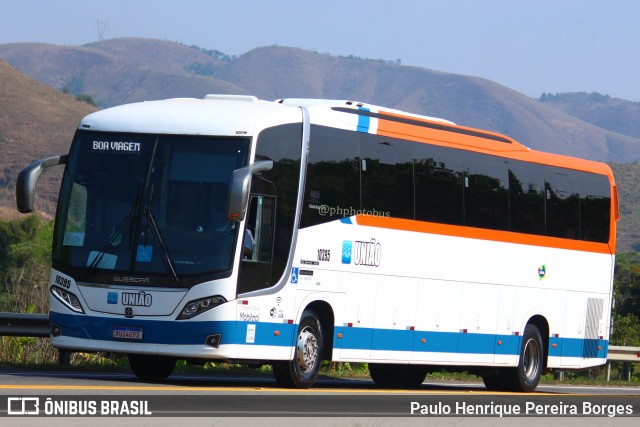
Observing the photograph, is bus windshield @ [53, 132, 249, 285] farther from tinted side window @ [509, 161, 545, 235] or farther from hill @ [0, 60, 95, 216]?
hill @ [0, 60, 95, 216]

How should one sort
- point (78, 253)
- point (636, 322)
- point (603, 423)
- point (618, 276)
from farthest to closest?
point (618, 276) → point (636, 322) → point (78, 253) → point (603, 423)

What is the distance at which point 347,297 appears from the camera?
18.6 m

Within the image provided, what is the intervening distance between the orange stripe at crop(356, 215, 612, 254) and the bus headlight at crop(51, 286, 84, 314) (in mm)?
4037

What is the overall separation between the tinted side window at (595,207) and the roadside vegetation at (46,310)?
4.27m

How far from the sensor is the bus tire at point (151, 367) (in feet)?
59.3

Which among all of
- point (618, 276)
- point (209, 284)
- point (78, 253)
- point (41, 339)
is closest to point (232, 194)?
point (209, 284)

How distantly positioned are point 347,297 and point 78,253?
12.4 feet

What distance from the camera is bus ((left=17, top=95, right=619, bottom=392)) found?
16391mm

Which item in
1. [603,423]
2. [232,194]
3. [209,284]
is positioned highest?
[232,194]

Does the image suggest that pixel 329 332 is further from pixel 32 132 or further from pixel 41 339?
pixel 32 132

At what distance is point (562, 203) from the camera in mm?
23516

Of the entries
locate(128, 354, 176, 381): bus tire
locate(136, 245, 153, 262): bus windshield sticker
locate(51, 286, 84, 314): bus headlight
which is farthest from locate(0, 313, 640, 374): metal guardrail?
locate(136, 245, 153, 262): bus windshield sticker

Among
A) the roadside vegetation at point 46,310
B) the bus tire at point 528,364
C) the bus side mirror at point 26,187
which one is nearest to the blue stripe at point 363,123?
the bus side mirror at point 26,187

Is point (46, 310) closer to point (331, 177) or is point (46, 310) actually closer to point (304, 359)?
point (331, 177)
